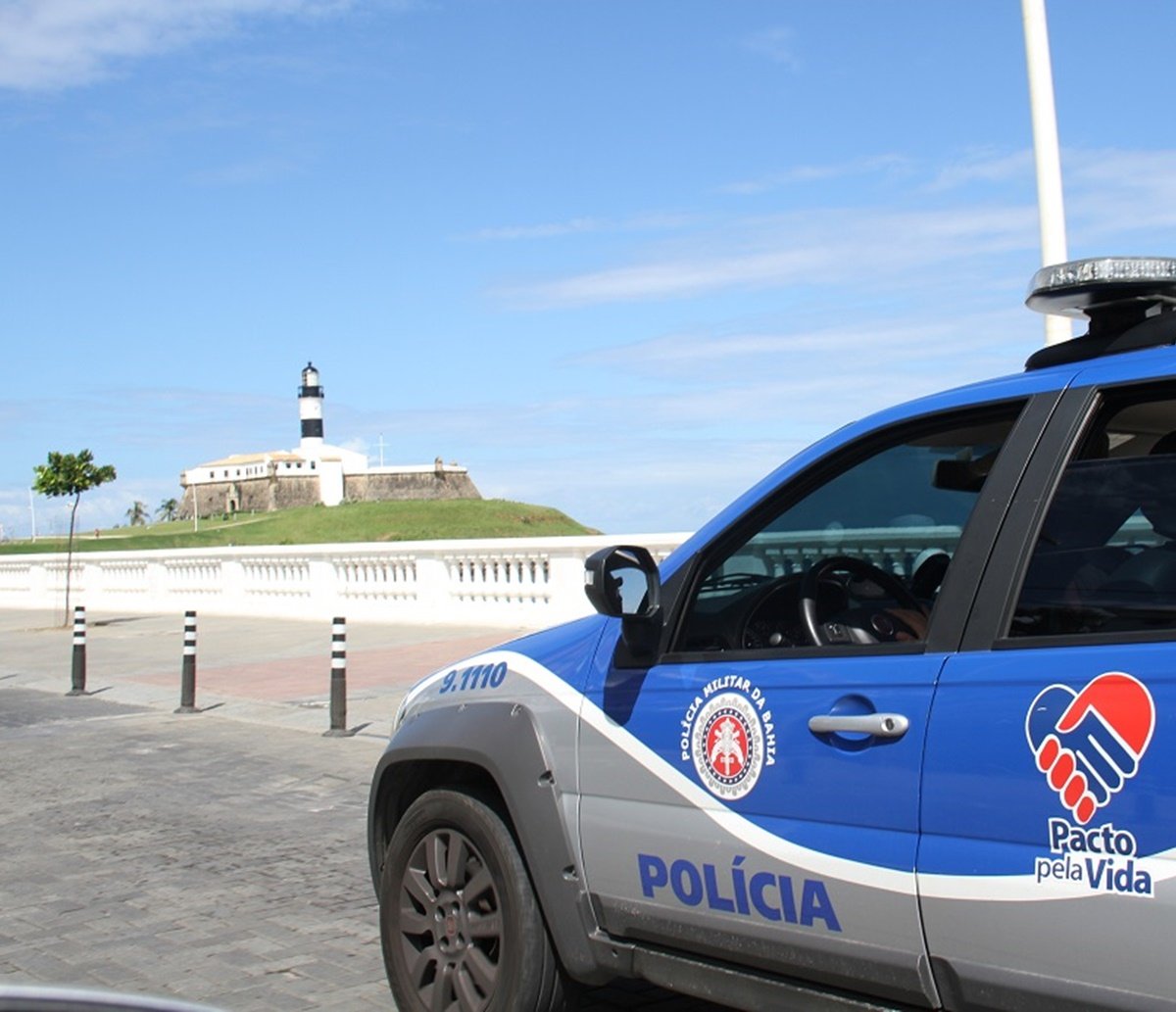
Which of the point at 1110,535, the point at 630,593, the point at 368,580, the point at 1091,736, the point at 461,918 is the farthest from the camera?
the point at 368,580

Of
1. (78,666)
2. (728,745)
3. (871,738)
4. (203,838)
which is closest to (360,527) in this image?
(78,666)

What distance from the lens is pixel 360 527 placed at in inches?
3408

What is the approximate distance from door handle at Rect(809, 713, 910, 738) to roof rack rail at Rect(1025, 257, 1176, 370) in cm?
104

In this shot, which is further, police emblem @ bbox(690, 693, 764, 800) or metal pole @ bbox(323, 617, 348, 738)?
metal pole @ bbox(323, 617, 348, 738)

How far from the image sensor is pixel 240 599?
30406mm

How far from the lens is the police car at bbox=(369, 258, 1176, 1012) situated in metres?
3.25

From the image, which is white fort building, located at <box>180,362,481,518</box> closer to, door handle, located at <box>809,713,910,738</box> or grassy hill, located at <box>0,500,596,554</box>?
grassy hill, located at <box>0,500,596,554</box>

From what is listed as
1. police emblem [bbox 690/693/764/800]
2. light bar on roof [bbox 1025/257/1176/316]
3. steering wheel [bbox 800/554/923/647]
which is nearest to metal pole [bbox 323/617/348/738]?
steering wheel [bbox 800/554/923/647]

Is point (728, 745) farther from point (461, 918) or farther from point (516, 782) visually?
point (461, 918)

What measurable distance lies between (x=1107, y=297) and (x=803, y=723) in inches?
53.5

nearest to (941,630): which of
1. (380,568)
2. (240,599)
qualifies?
(380,568)

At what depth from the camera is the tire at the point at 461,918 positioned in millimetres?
4582

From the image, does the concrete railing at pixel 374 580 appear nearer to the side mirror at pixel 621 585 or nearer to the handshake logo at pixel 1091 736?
the side mirror at pixel 621 585

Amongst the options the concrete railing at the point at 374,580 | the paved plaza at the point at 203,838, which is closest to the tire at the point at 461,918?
the paved plaza at the point at 203,838
